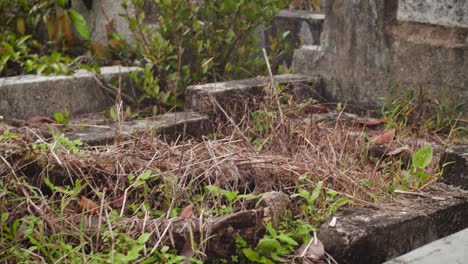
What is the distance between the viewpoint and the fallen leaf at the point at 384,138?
3.28 m

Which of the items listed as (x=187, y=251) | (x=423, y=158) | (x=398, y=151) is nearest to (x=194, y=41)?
(x=398, y=151)

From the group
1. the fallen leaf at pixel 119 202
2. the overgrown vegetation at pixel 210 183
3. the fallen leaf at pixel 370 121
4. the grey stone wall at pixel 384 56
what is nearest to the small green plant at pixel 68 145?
the overgrown vegetation at pixel 210 183

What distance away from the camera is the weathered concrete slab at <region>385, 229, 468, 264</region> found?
1885 millimetres

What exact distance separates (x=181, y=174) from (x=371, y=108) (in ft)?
4.67

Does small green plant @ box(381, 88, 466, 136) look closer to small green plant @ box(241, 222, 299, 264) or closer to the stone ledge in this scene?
small green plant @ box(241, 222, 299, 264)

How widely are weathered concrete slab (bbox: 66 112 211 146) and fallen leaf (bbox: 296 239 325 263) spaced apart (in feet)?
3.38

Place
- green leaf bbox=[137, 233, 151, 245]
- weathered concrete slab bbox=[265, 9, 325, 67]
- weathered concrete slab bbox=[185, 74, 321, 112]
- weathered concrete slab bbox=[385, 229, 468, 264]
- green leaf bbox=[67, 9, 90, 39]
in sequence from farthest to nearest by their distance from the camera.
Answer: weathered concrete slab bbox=[265, 9, 325, 67] < green leaf bbox=[67, 9, 90, 39] < weathered concrete slab bbox=[185, 74, 321, 112] < green leaf bbox=[137, 233, 151, 245] < weathered concrete slab bbox=[385, 229, 468, 264]

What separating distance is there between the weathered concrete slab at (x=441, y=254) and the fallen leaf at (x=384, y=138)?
128 cm

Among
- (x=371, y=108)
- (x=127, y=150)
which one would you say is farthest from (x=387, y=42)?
(x=127, y=150)

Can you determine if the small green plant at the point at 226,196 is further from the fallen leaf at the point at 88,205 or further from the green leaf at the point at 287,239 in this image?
the fallen leaf at the point at 88,205

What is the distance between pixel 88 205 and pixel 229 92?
55.0 inches

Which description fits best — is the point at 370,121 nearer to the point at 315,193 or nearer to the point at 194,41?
the point at 315,193

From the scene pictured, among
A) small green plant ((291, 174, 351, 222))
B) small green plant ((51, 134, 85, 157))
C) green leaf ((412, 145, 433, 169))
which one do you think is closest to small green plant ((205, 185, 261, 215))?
small green plant ((291, 174, 351, 222))

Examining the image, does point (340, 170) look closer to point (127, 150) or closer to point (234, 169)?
point (234, 169)
